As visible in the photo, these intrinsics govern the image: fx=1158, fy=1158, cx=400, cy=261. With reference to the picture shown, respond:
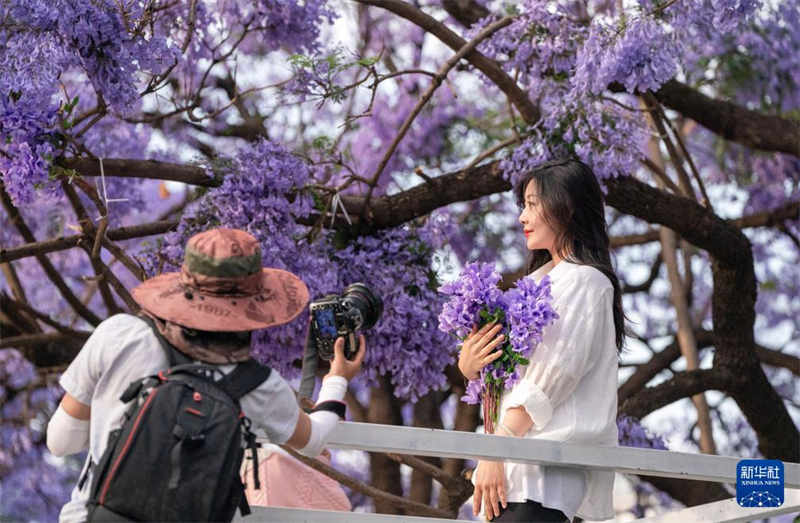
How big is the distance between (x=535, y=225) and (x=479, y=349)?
17.3 inches

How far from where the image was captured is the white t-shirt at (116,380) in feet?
8.18

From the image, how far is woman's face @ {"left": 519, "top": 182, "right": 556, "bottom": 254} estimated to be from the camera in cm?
343

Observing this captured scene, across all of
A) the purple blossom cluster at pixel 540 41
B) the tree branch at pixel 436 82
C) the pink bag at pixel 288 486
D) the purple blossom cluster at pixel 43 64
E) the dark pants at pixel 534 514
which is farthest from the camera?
the purple blossom cluster at pixel 540 41

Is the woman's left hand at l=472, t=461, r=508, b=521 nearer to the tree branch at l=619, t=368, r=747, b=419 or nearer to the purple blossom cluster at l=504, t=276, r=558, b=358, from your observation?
the purple blossom cluster at l=504, t=276, r=558, b=358

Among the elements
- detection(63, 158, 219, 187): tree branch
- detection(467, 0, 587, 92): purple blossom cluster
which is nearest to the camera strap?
detection(63, 158, 219, 187): tree branch

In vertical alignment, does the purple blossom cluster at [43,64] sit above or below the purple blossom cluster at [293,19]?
below

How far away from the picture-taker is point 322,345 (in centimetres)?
281

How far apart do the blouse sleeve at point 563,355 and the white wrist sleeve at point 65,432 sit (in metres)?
1.17

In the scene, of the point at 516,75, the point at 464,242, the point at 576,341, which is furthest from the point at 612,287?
the point at 464,242

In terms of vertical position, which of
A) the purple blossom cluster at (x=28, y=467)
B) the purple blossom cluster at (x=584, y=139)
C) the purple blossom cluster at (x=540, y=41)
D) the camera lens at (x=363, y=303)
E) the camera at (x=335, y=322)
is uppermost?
the purple blossom cluster at (x=540, y=41)

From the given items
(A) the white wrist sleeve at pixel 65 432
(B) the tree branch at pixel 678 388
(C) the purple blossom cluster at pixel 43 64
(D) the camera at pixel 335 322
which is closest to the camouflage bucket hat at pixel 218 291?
(D) the camera at pixel 335 322

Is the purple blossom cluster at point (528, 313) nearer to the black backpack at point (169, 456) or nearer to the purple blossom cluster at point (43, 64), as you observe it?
Result: the black backpack at point (169, 456)

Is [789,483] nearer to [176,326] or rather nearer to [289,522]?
[289,522]

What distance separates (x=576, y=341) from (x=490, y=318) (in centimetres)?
26
